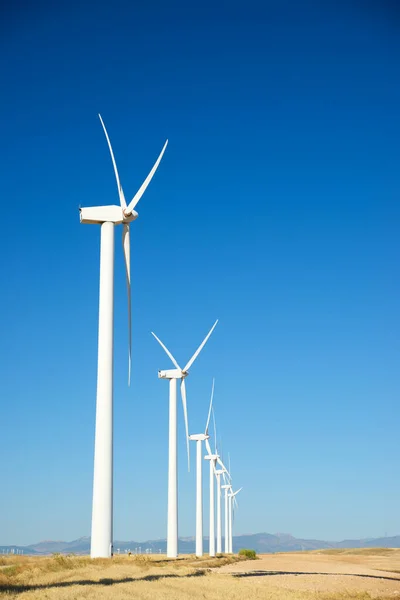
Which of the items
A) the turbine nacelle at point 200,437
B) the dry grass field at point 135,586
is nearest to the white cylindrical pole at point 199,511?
the turbine nacelle at point 200,437

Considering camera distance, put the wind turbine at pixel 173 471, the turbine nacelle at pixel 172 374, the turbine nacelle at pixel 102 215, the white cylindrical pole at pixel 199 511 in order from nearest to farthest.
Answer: the turbine nacelle at pixel 102 215 → the wind turbine at pixel 173 471 → the turbine nacelle at pixel 172 374 → the white cylindrical pole at pixel 199 511

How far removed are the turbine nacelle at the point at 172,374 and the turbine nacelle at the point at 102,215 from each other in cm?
4076

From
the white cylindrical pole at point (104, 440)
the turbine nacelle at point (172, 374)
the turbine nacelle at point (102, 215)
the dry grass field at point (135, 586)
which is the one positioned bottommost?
the dry grass field at point (135, 586)

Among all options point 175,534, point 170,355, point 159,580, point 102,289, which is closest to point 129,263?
point 102,289

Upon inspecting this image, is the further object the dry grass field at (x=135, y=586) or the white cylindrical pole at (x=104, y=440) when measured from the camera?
the white cylindrical pole at (x=104, y=440)

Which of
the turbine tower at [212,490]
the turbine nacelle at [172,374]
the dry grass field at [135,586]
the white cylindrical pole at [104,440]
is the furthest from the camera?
the turbine tower at [212,490]

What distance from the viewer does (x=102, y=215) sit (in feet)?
159

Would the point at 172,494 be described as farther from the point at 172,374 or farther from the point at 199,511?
the point at 199,511

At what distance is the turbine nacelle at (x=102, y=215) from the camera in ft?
159

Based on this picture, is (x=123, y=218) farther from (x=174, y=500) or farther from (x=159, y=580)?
(x=174, y=500)

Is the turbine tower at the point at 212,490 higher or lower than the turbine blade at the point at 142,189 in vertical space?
lower

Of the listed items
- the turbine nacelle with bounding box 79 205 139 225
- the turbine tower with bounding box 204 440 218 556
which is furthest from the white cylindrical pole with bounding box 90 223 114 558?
the turbine tower with bounding box 204 440 218 556

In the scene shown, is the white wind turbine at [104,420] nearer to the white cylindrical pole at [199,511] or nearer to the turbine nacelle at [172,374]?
the turbine nacelle at [172,374]

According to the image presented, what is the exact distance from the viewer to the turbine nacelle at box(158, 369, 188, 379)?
8738 cm
